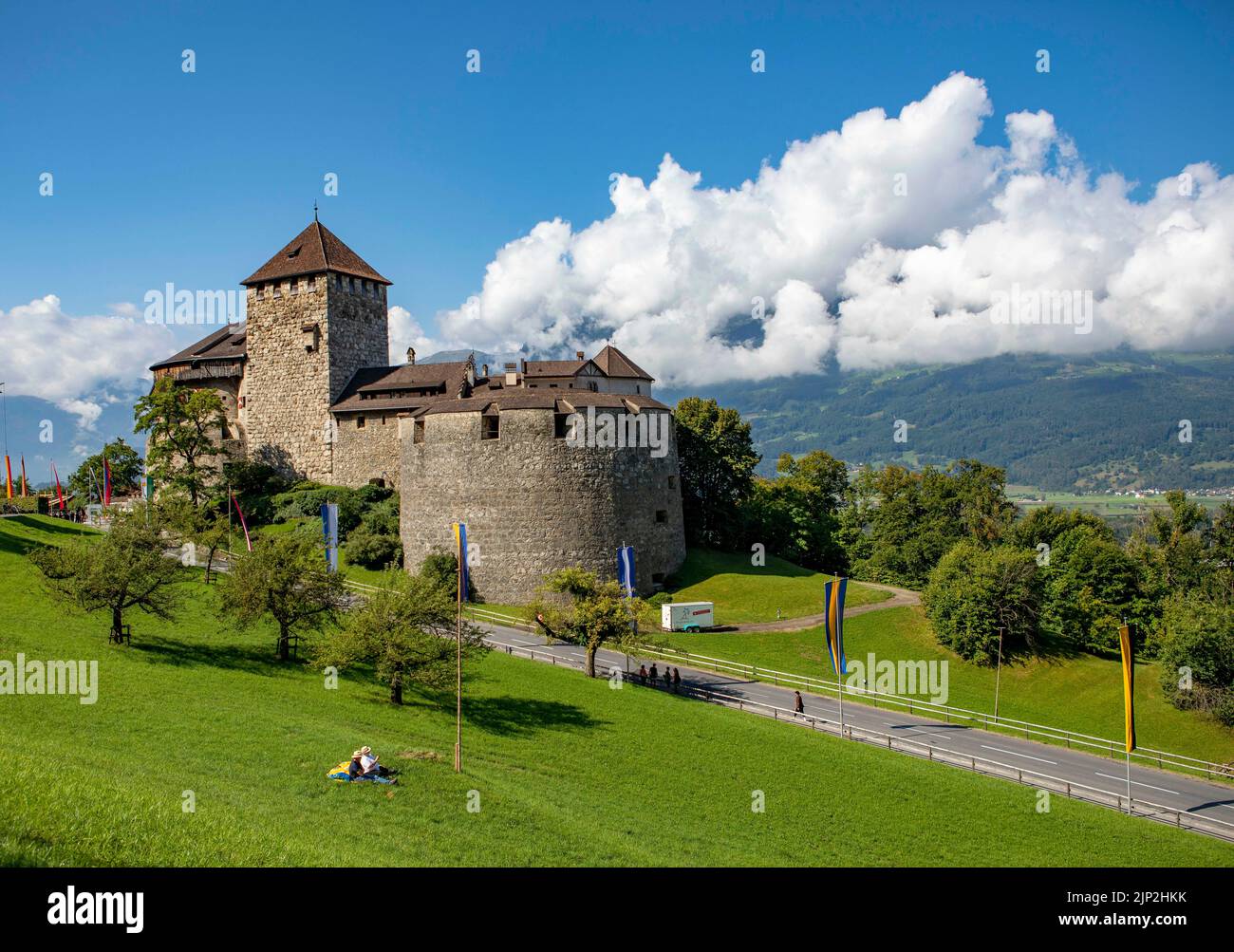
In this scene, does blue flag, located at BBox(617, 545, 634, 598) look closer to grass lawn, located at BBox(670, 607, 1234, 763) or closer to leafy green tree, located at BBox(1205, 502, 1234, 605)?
grass lawn, located at BBox(670, 607, 1234, 763)

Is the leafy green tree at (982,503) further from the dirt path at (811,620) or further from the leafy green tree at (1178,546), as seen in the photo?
the dirt path at (811,620)

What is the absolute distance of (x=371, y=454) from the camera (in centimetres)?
6384

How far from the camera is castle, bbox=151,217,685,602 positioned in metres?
53.1

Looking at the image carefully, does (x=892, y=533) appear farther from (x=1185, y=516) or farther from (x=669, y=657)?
(x=669, y=657)

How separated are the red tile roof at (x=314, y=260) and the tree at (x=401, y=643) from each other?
44145 mm

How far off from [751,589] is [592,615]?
20.0 metres

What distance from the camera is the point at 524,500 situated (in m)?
52.9

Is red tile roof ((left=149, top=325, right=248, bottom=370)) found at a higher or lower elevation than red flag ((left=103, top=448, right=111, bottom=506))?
higher

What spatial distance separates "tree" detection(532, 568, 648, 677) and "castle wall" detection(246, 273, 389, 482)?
3345cm

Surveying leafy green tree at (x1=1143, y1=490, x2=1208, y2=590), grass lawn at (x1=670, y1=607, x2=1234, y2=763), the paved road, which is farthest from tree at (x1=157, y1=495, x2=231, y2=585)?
leafy green tree at (x1=1143, y1=490, x2=1208, y2=590)

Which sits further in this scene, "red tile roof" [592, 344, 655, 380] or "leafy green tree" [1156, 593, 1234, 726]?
"red tile roof" [592, 344, 655, 380]

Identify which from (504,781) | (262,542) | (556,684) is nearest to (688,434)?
(556,684)

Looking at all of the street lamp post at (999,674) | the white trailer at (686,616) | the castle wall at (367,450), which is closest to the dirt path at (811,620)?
the white trailer at (686,616)

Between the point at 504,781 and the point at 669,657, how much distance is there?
76.7ft
